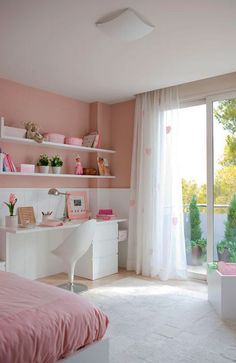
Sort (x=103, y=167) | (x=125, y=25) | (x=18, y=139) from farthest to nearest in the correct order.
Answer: (x=103, y=167) < (x=18, y=139) < (x=125, y=25)

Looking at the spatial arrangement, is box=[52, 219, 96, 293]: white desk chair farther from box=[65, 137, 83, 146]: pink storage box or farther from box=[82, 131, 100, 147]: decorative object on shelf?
box=[82, 131, 100, 147]: decorative object on shelf

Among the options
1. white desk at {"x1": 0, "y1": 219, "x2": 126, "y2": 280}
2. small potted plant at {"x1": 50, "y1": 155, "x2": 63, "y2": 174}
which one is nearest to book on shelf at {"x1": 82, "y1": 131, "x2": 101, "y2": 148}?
small potted plant at {"x1": 50, "y1": 155, "x2": 63, "y2": 174}

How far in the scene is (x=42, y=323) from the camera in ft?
4.94

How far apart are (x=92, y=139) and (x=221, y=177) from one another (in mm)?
1878

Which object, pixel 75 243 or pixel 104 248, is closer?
pixel 75 243

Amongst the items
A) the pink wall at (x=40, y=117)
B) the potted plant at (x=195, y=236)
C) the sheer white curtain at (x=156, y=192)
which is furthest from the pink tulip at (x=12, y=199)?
the potted plant at (x=195, y=236)

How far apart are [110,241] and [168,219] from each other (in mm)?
839

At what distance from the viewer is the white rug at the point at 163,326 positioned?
2207mm

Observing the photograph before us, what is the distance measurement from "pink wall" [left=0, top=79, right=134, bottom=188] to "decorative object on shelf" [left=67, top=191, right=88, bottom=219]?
15 centimetres

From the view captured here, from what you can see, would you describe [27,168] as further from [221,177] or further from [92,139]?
[221,177]

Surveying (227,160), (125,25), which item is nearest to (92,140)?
(227,160)

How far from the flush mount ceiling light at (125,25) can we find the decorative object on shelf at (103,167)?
2242mm

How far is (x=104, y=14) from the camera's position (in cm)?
239

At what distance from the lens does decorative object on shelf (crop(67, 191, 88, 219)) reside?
14.6 feet
